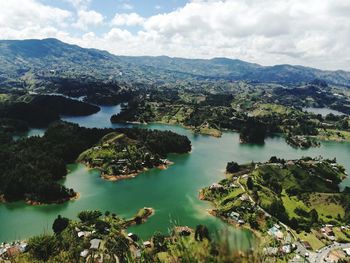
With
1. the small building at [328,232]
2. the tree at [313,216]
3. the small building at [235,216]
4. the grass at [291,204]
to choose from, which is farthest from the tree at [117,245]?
the tree at [313,216]

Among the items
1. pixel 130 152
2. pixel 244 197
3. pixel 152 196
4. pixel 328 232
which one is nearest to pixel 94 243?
pixel 152 196

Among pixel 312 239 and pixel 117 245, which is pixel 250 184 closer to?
pixel 312 239

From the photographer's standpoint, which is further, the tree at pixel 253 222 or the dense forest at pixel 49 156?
the dense forest at pixel 49 156

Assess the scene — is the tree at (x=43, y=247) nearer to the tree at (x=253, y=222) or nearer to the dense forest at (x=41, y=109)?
the tree at (x=253, y=222)

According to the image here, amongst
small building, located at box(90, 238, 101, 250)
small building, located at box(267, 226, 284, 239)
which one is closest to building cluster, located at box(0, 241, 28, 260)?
small building, located at box(90, 238, 101, 250)

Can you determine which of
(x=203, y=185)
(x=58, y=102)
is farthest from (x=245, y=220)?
(x=58, y=102)

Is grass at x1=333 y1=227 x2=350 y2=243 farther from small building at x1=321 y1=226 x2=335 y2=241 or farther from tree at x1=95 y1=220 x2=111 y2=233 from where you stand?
tree at x1=95 y1=220 x2=111 y2=233

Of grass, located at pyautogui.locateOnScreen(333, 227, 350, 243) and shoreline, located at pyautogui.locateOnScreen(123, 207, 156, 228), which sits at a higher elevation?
grass, located at pyautogui.locateOnScreen(333, 227, 350, 243)
